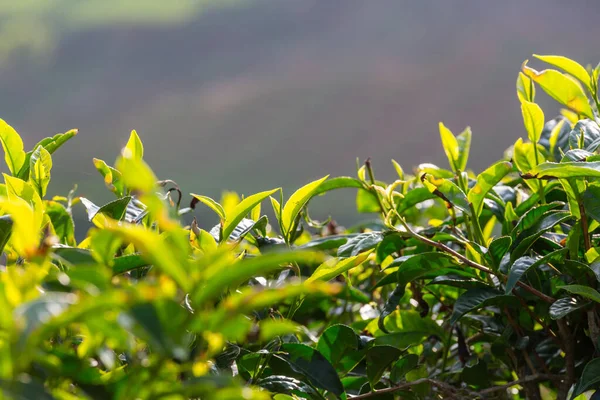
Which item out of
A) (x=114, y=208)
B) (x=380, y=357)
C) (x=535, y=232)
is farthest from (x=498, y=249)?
(x=114, y=208)

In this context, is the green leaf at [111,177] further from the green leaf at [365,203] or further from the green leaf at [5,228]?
the green leaf at [365,203]

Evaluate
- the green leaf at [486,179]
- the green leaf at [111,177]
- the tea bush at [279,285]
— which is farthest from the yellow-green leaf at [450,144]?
the green leaf at [111,177]

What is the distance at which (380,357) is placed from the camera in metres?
0.54

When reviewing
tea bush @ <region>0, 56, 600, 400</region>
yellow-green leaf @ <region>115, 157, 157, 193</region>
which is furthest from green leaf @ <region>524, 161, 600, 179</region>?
yellow-green leaf @ <region>115, 157, 157, 193</region>

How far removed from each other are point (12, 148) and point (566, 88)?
0.51 meters

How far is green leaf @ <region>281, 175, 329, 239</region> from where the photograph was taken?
54 cm

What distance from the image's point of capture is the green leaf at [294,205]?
0.54 m

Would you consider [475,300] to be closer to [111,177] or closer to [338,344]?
[338,344]

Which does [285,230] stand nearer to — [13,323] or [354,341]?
[354,341]

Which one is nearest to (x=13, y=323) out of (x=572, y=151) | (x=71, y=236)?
(x=71, y=236)

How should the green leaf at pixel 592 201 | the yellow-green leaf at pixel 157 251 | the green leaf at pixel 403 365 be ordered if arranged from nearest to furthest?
the yellow-green leaf at pixel 157 251 < the green leaf at pixel 592 201 < the green leaf at pixel 403 365

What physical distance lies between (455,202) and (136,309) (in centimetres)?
41

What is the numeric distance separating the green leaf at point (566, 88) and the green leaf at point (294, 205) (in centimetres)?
25

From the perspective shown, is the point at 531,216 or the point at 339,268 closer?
the point at 339,268
